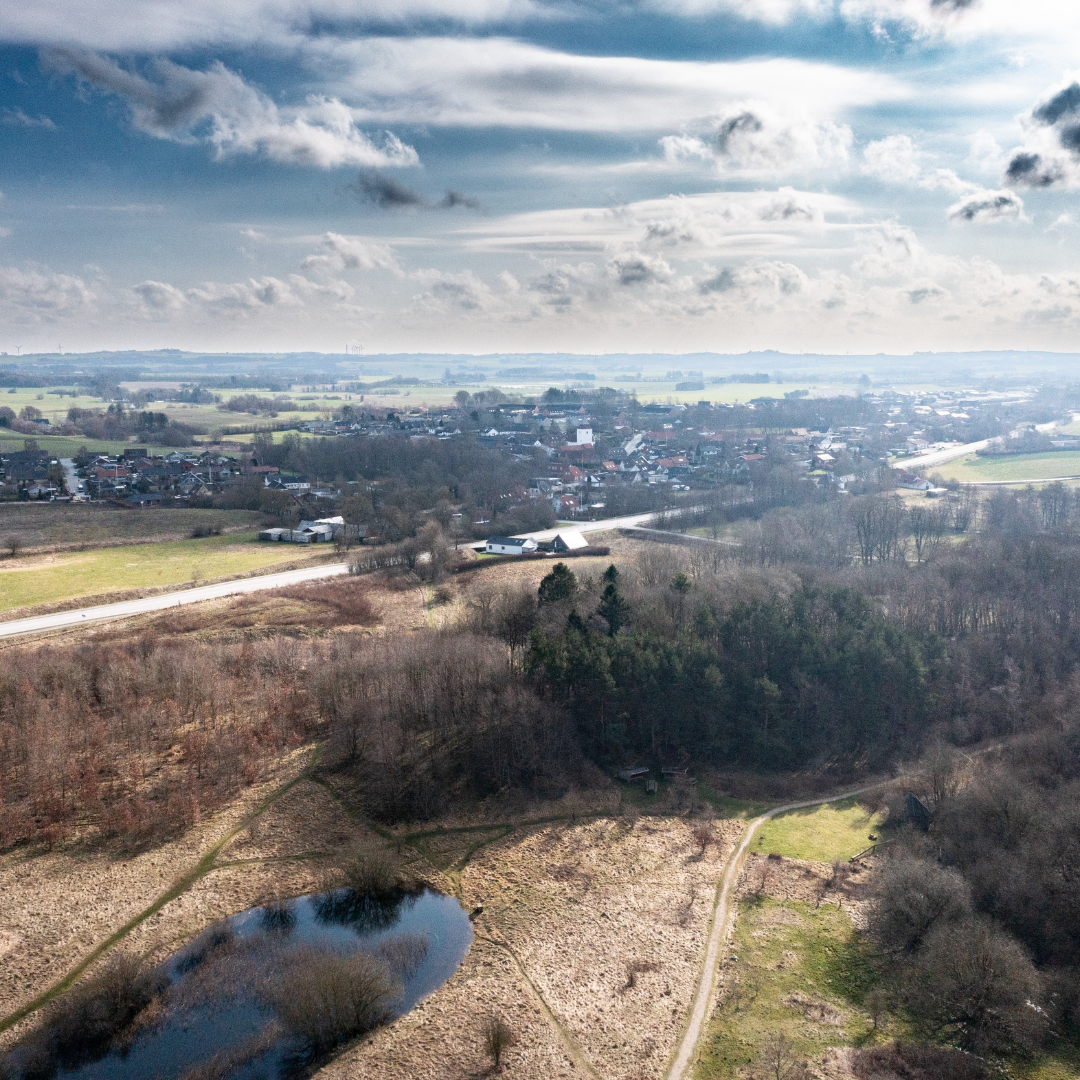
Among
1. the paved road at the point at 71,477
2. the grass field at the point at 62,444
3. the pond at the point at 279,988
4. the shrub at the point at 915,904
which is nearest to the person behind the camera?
the pond at the point at 279,988

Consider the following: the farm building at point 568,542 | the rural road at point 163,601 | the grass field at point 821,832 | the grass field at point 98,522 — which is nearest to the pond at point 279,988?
the grass field at point 821,832

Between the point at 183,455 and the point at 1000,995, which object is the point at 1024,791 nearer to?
the point at 1000,995

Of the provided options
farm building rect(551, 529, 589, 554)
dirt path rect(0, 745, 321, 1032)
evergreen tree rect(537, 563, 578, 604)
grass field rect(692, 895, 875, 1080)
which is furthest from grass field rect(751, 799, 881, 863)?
farm building rect(551, 529, 589, 554)

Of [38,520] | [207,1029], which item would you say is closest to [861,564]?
[207,1029]

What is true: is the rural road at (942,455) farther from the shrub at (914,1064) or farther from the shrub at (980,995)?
the shrub at (914,1064)

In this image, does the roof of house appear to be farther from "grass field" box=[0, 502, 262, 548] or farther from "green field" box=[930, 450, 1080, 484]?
"green field" box=[930, 450, 1080, 484]

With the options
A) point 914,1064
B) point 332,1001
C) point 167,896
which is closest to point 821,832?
point 914,1064
